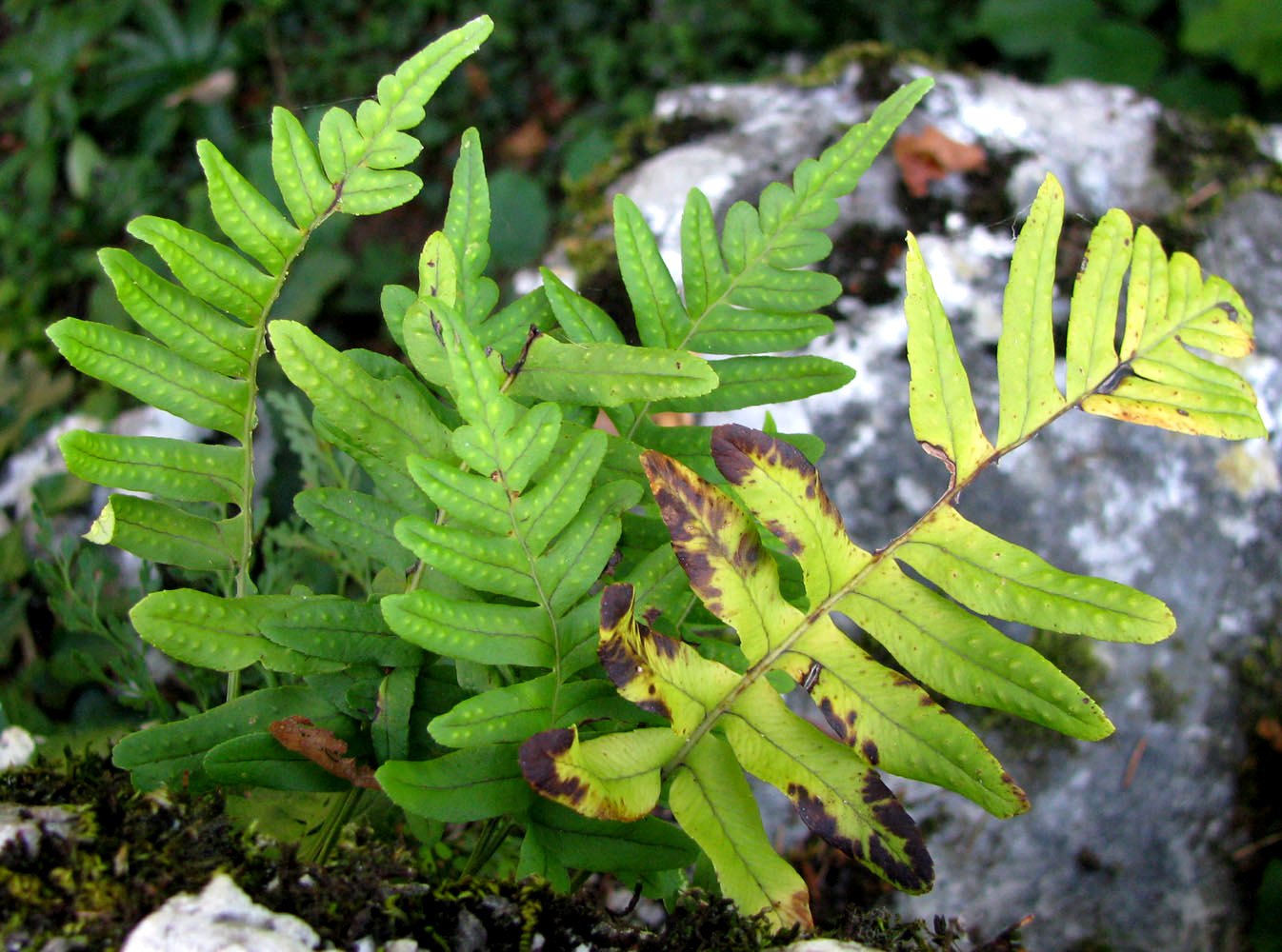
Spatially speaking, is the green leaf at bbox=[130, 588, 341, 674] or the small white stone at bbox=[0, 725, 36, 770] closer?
the green leaf at bbox=[130, 588, 341, 674]

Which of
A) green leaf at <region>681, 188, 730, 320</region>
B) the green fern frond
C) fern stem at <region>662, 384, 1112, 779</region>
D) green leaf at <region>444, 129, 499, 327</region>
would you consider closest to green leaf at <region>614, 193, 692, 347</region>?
green leaf at <region>681, 188, 730, 320</region>

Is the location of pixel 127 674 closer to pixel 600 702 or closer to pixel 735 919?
pixel 600 702

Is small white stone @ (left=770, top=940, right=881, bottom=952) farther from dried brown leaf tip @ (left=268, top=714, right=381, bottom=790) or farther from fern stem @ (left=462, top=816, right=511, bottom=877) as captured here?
dried brown leaf tip @ (left=268, top=714, right=381, bottom=790)

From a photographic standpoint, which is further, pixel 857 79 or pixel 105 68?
pixel 105 68

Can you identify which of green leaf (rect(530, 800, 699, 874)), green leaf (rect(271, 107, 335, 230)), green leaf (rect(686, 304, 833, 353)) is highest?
green leaf (rect(271, 107, 335, 230))

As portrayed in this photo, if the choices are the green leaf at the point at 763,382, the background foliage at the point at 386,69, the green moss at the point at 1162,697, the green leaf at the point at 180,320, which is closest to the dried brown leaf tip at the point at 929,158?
the background foliage at the point at 386,69

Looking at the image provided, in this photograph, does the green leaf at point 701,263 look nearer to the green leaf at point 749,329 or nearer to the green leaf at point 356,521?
the green leaf at point 749,329

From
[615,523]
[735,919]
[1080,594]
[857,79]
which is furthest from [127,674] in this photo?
[857,79]
